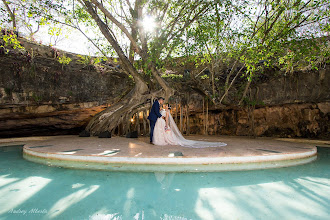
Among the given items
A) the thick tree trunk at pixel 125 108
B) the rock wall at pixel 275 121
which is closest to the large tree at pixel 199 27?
the thick tree trunk at pixel 125 108

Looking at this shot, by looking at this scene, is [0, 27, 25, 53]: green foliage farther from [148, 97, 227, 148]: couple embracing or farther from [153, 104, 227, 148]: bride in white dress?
[153, 104, 227, 148]: bride in white dress

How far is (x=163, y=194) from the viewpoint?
2.68 meters

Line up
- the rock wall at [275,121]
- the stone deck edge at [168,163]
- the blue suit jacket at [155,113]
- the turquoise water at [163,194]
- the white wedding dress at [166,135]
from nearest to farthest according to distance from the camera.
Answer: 1. the turquoise water at [163,194]
2. the stone deck edge at [168,163]
3. the white wedding dress at [166,135]
4. the blue suit jacket at [155,113]
5. the rock wall at [275,121]

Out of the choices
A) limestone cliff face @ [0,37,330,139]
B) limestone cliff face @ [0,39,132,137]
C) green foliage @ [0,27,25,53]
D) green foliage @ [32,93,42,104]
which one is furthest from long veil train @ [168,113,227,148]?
green foliage @ [32,93,42,104]

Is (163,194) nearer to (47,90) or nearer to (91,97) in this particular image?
(91,97)

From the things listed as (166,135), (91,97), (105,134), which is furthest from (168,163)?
(91,97)

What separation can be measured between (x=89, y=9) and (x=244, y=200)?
21.3 ft

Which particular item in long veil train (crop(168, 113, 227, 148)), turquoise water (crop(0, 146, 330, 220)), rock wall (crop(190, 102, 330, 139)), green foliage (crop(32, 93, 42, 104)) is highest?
green foliage (crop(32, 93, 42, 104))

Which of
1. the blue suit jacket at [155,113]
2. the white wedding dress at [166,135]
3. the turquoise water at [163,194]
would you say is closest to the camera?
the turquoise water at [163,194]

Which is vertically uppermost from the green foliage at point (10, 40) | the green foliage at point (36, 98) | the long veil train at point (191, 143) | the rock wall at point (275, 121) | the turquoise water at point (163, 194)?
the green foliage at point (10, 40)

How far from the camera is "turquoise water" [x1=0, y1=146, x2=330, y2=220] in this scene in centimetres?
214

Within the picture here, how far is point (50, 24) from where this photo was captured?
21.9 ft

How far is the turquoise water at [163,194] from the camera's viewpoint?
7.04ft

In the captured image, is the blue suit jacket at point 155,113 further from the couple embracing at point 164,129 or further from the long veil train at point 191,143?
the long veil train at point 191,143
